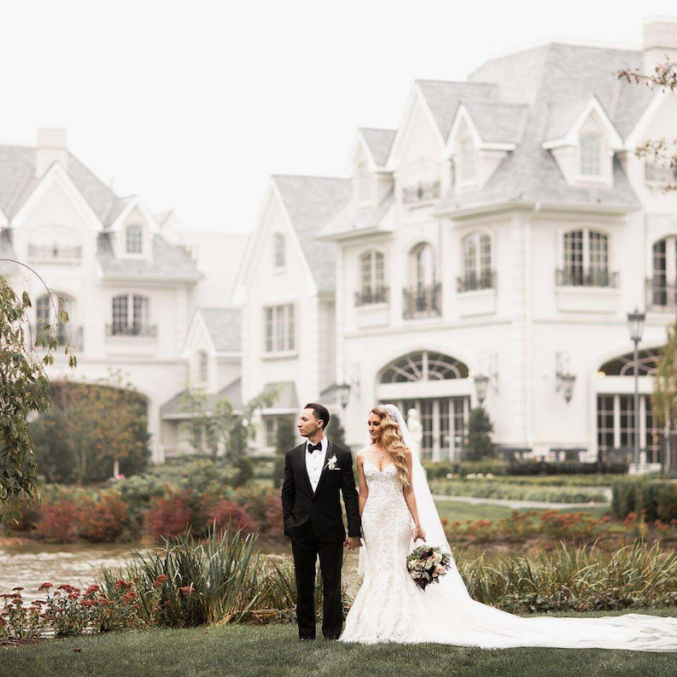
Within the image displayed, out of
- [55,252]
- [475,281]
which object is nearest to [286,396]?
[475,281]

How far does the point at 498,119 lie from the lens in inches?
1640

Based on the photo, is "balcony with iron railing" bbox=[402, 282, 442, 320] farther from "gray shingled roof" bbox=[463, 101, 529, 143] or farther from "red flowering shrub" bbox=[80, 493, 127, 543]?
"red flowering shrub" bbox=[80, 493, 127, 543]

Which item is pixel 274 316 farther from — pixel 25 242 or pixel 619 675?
pixel 619 675

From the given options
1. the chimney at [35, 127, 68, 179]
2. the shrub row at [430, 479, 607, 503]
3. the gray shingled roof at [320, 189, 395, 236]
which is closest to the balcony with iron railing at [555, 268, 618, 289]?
the gray shingled roof at [320, 189, 395, 236]

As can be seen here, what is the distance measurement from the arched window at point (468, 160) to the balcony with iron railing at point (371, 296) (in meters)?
4.83

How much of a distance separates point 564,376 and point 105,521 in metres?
18.0

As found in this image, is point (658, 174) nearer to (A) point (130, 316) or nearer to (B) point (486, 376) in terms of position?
(B) point (486, 376)

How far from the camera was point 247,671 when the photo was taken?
10.1m

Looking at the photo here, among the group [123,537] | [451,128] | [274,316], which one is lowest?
[123,537]

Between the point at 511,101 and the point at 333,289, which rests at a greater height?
the point at 511,101

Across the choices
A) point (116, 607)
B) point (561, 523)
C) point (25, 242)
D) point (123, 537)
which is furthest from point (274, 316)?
point (116, 607)

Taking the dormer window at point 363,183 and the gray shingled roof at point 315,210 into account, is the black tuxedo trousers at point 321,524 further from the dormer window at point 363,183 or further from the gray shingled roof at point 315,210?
the gray shingled roof at point 315,210

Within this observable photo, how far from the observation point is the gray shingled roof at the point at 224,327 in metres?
54.5

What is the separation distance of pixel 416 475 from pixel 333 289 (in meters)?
36.4
